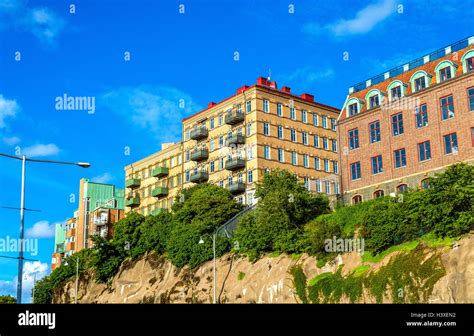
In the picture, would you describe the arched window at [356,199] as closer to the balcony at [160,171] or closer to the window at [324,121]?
the window at [324,121]

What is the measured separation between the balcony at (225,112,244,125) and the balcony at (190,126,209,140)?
17.7 feet

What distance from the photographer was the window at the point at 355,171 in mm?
61594

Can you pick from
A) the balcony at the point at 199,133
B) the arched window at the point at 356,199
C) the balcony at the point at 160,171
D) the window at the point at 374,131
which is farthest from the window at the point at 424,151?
the balcony at the point at 160,171

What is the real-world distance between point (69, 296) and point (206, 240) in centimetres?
3340

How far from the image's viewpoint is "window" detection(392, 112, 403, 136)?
58.1m

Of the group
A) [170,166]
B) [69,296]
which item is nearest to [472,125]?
[170,166]

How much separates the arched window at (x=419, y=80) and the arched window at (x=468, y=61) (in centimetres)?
371

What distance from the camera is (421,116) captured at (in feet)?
185

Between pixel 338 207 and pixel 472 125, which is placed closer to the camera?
pixel 472 125

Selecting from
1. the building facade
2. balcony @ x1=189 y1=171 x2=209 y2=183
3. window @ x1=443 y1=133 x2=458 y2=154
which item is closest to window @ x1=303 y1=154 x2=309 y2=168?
the building facade

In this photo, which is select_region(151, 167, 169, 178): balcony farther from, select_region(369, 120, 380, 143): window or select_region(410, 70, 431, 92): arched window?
select_region(410, 70, 431, 92): arched window

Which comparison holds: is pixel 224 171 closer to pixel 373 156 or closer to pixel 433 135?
pixel 373 156
